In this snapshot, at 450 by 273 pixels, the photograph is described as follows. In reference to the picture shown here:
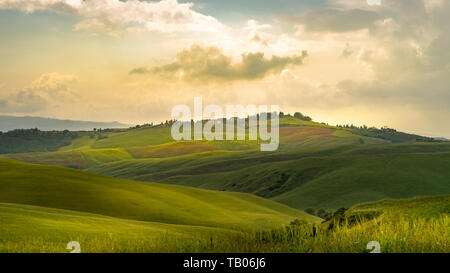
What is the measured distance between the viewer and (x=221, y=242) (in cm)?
1458

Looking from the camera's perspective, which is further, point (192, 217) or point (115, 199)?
point (115, 199)

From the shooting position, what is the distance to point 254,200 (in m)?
114

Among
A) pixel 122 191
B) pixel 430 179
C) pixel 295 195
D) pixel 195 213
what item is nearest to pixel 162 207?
pixel 195 213

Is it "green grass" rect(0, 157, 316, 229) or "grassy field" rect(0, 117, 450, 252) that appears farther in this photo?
"green grass" rect(0, 157, 316, 229)

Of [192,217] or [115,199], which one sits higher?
[115,199]

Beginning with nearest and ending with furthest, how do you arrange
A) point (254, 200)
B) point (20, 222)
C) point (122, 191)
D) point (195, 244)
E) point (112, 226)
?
1. point (195, 244)
2. point (20, 222)
3. point (112, 226)
4. point (122, 191)
5. point (254, 200)

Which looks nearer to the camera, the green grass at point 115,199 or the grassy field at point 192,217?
the grassy field at point 192,217

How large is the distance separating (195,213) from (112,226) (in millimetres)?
37916
